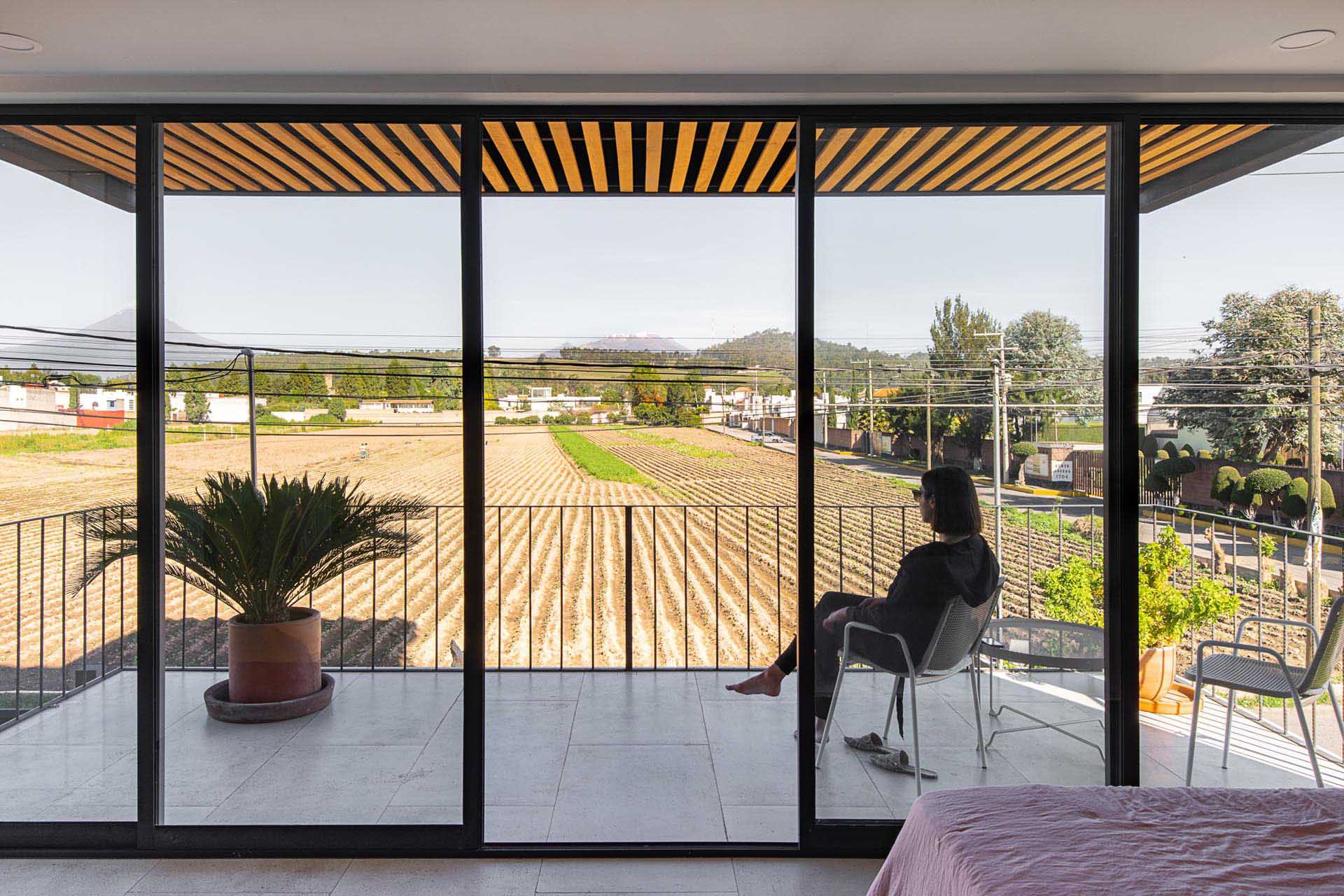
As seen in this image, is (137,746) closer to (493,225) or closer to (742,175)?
(493,225)

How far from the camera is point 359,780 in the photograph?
267 centimetres

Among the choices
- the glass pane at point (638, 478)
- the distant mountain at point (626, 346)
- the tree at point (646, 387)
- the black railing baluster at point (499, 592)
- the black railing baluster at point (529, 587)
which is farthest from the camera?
the tree at point (646, 387)

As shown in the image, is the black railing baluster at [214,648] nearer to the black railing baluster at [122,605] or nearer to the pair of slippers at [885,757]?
the black railing baluster at [122,605]

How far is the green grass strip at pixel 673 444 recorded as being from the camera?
5965 millimetres

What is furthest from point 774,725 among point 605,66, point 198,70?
point 198,70

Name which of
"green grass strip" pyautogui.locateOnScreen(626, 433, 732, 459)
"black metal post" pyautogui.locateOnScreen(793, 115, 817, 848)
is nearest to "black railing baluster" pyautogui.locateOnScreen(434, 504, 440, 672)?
"black metal post" pyautogui.locateOnScreen(793, 115, 817, 848)

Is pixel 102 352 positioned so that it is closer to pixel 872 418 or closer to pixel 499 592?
pixel 872 418

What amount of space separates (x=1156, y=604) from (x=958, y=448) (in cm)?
84

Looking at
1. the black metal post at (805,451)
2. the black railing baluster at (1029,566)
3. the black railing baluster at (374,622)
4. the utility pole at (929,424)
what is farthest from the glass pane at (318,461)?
the black railing baluster at (1029,566)

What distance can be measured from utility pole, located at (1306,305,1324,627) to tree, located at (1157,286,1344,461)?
2 cm

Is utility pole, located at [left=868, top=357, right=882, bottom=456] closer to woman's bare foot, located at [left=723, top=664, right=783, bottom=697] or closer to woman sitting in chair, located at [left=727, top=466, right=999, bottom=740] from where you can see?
woman sitting in chair, located at [left=727, top=466, right=999, bottom=740]

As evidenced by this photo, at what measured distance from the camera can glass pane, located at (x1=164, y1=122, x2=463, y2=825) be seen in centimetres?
265

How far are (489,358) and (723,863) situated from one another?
6.81 feet

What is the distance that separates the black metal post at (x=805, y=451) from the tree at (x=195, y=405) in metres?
1.96
